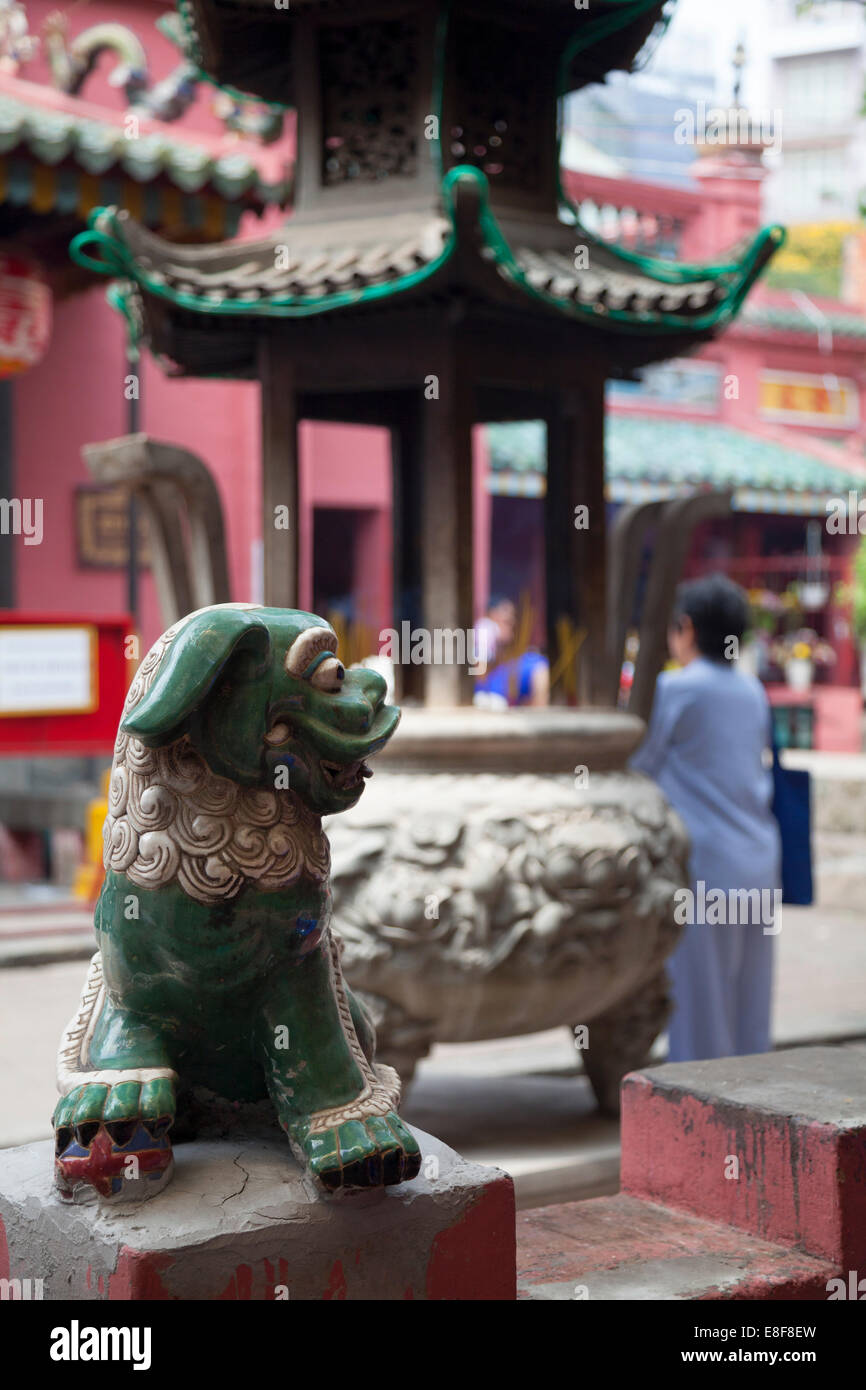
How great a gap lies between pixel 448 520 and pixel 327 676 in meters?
2.16

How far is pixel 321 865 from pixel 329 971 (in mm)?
123

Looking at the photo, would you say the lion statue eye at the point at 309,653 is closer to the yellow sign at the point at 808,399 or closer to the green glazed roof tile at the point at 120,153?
the green glazed roof tile at the point at 120,153

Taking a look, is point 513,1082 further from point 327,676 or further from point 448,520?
point 327,676

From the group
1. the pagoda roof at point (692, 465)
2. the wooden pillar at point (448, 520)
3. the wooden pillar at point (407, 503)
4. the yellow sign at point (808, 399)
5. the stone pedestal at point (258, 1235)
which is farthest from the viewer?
the yellow sign at point (808, 399)

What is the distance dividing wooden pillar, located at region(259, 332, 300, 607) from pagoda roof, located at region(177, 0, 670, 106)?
78 centimetres

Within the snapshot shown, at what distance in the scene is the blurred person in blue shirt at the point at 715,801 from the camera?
4.09 m

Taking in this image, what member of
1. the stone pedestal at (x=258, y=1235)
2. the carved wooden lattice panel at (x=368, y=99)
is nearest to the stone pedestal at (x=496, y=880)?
the carved wooden lattice panel at (x=368, y=99)

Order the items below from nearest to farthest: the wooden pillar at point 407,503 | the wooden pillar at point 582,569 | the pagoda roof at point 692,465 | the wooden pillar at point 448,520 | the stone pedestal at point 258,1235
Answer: the stone pedestal at point 258,1235 < the wooden pillar at point 448,520 < the wooden pillar at point 582,569 < the wooden pillar at point 407,503 < the pagoda roof at point 692,465

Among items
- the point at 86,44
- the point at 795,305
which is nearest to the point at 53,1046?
the point at 86,44

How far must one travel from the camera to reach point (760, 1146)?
2137mm

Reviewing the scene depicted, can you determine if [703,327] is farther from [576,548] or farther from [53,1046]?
[53,1046]

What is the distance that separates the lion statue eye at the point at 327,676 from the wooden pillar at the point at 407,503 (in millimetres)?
2801

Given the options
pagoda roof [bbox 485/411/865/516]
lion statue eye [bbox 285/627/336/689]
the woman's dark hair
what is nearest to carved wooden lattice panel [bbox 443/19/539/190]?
the woman's dark hair

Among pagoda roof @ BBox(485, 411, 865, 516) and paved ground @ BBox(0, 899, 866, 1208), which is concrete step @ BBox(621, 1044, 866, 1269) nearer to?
paved ground @ BBox(0, 899, 866, 1208)
